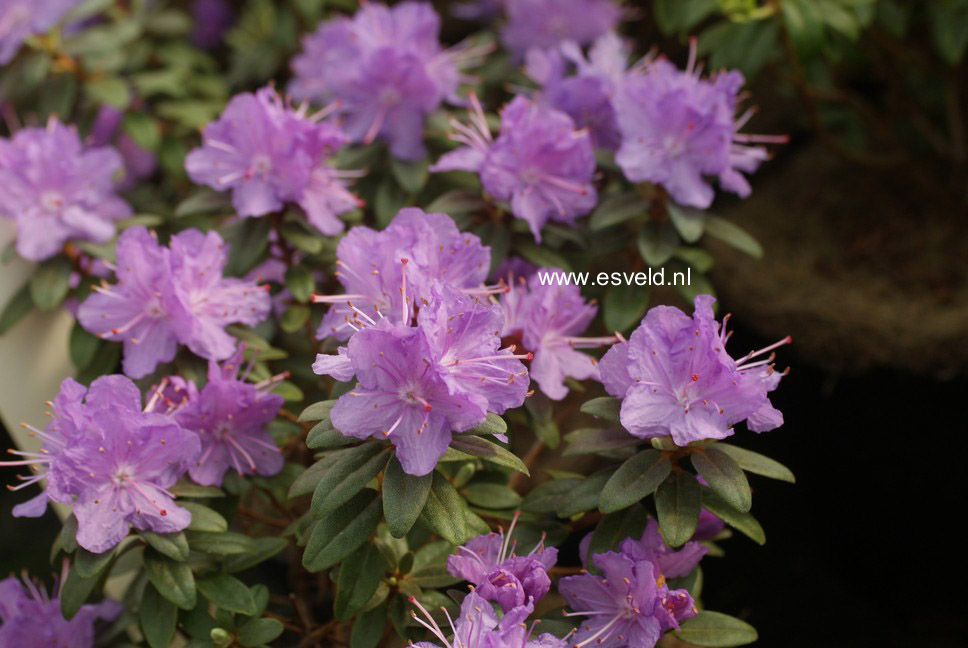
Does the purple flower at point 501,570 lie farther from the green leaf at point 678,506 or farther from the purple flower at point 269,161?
the purple flower at point 269,161

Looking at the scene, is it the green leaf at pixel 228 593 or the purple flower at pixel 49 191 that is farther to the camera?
the purple flower at pixel 49 191

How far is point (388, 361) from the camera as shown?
1.06 m

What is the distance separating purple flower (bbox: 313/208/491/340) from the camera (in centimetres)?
124

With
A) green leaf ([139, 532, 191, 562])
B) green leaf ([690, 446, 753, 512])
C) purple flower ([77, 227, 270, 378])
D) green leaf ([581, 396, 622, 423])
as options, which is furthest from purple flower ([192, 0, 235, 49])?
green leaf ([690, 446, 753, 512])

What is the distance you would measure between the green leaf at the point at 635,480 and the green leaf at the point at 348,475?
265 mm

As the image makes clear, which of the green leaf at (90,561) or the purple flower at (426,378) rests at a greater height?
the purple flower at (426,378)

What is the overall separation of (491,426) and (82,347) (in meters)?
0.84

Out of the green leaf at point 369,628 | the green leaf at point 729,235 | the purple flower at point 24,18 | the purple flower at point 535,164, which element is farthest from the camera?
the purple flower at point 24,18

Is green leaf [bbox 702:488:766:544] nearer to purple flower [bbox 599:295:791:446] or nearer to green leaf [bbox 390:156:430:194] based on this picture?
purple flower [bbox 599:295:791:446]

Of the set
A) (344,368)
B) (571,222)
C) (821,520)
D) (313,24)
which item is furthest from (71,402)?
(821,520)

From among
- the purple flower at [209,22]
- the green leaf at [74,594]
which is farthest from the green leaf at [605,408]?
the purple flower at [209,22]

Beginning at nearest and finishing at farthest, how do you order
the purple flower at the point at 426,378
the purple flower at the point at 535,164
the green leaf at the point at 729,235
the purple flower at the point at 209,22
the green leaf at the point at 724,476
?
1. the purple flower at the point at 426,378
2. the green leaf at the point at 724,476
3. the purple flower at the point at 535,164
4. the green leaf at the point at 729,235
5. the purple flower at the point at 209,22

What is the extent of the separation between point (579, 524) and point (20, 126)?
154 centimetres

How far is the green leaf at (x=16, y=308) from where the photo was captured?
169 cm
